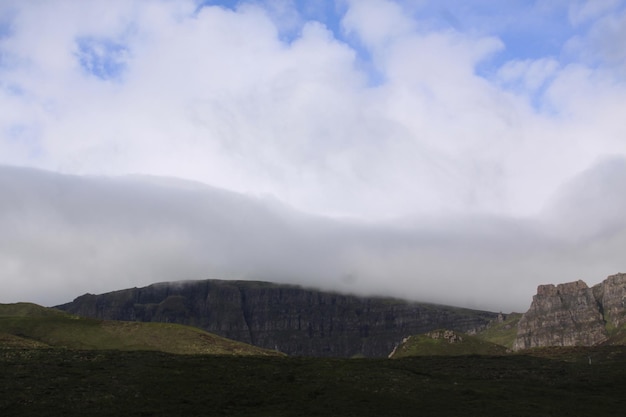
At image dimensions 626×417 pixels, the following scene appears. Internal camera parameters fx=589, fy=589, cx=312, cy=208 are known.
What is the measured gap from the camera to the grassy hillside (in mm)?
133375

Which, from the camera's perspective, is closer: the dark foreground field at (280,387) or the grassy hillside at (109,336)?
the dark foreground field at (280,387)

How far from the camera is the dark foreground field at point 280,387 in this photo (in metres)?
69.2

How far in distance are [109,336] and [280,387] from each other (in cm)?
7333

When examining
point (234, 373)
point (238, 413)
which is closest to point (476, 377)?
point (234, 373)

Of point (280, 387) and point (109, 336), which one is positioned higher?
point (109, 336)

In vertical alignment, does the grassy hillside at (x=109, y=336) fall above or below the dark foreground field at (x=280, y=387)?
above

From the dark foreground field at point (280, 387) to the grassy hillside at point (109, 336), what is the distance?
30.8 meters

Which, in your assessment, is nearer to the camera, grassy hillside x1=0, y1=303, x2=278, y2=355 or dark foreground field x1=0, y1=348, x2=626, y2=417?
dark foreground field x1=0, y1=348, x2=626, y2=417

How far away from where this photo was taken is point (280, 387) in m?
81.7

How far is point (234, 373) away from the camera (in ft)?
292

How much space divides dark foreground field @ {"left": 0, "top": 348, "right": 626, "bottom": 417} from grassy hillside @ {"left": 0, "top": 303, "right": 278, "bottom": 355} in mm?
30820

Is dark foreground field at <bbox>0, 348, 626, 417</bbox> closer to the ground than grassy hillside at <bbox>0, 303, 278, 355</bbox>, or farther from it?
closer to the ground

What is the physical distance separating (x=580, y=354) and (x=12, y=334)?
146m

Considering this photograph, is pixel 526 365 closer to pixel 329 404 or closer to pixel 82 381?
pixel 329 404
